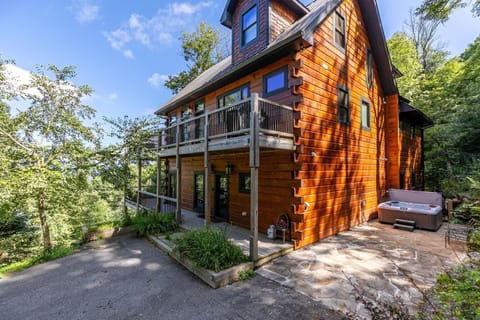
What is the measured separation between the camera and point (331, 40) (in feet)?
23.5

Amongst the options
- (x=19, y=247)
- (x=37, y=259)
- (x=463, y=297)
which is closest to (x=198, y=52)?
(x=19, y=247)

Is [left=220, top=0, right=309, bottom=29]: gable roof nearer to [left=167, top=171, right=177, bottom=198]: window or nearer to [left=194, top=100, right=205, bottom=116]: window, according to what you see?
[left=194, top=100, right=205, bottom=116]: window

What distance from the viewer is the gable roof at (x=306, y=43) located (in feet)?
18.7

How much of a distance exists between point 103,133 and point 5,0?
530cm

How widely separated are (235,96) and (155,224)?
5702mm

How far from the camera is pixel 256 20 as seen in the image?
7.35m

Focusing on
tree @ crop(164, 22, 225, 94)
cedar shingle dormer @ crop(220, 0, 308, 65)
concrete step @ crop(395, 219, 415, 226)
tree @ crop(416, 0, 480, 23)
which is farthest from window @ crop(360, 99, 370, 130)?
tree @ crop(164, 22, 225, 94)

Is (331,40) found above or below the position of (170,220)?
above

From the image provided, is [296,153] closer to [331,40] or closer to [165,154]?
[331,40]

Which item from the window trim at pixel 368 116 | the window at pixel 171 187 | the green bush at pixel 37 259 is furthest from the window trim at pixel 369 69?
the green bush at pixel 37 259

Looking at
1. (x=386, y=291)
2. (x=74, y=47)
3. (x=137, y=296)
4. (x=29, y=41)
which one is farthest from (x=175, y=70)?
(x=386, y=291)

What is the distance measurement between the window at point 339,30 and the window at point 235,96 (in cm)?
369

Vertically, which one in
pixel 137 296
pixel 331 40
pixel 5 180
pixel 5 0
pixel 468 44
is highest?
pixel 468 44

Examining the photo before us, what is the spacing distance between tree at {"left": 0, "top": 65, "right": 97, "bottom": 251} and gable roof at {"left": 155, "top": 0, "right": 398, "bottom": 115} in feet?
14.9
